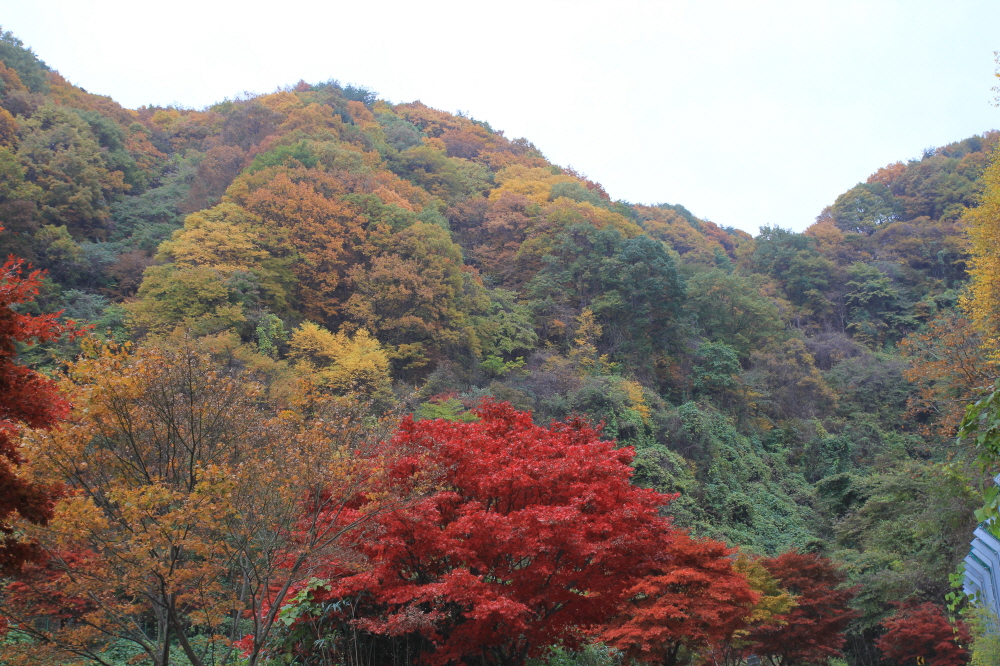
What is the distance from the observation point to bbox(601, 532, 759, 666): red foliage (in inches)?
414

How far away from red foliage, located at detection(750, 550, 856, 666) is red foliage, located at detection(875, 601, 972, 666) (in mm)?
1246

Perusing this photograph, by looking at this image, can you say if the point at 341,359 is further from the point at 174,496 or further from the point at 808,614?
the point at 808,614

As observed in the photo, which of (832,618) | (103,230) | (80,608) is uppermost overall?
(103,230)

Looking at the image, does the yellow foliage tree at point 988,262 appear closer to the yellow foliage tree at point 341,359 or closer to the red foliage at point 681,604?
the red foliage at point 681,604

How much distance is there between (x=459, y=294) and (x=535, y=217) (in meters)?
10.4

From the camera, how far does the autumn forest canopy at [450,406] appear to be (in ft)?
22.7

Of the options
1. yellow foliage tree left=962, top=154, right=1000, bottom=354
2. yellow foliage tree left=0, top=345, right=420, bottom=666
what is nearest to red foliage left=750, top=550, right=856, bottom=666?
yellow foliage tree left=962, top=154, right=1000, bottom=354

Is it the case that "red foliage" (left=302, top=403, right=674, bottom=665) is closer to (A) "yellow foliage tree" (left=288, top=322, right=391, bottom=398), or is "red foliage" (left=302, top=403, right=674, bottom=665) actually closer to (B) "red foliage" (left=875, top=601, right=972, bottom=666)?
(B) "red foliage" (left=875, top=601, right=972, bottom=666)

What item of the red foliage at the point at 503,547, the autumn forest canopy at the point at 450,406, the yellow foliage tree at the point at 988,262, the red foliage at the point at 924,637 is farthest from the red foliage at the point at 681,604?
the yellow foliage tree at the point at 988,262

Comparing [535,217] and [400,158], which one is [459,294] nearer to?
[535,217]

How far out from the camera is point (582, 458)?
387 inches

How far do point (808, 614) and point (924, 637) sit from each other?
2.82 metres

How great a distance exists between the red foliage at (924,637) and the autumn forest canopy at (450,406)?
0.08 m

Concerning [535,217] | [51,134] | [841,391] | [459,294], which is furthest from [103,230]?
[841,391]
